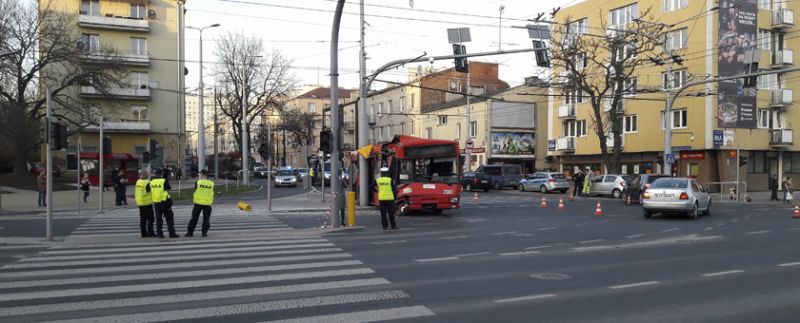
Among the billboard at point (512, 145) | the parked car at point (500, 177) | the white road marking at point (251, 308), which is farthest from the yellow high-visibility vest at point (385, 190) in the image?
the billboard at point (512, 145)

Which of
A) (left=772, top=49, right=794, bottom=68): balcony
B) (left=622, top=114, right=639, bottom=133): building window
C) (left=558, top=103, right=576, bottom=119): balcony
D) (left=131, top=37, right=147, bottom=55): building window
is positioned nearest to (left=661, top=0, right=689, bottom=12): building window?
(left=772, top=49, right=794, bottom=68): balcony

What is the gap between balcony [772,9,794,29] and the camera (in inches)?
1601

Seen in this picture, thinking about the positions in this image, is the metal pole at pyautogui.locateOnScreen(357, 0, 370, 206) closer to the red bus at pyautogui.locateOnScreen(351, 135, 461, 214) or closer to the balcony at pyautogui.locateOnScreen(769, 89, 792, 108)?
the red bus at pyautogui.locateOnScreen(351, 135, 461, 214)

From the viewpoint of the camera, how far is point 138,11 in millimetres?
56156

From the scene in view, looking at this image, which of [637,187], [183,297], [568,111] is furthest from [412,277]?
[568,111]

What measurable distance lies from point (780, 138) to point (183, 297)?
147 feet

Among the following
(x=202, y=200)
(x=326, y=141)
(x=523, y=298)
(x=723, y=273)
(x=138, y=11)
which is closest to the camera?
(x=523, y=298)

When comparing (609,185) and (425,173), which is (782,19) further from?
(425,173)

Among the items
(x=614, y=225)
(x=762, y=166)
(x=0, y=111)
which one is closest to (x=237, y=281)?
(x=614, y=225)

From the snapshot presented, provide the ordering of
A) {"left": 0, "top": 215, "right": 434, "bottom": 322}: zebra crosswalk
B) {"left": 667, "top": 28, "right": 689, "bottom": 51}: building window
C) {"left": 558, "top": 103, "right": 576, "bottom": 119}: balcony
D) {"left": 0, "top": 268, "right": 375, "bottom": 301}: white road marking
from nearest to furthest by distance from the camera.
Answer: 1. {"left": 0, "top": 215, "right": 434, "bottom": 322}: zebra crosswalk
2. {"left": 0, "top": 268, "right": 375, "bottom": 301}: white road marking
3. {"left": 667, "top": 28, "right": 689, "bottom": 51}: building window
4. {"left": 558, "top": 103, "right": 576, "bottom": 119}: balcony

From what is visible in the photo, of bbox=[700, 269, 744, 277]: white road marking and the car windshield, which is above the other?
the car windshield

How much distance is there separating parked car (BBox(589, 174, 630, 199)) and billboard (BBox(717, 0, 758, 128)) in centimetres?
964

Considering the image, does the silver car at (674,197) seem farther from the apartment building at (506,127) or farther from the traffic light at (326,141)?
the apartment building at (506,127)

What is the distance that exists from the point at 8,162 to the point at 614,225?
58.7m
